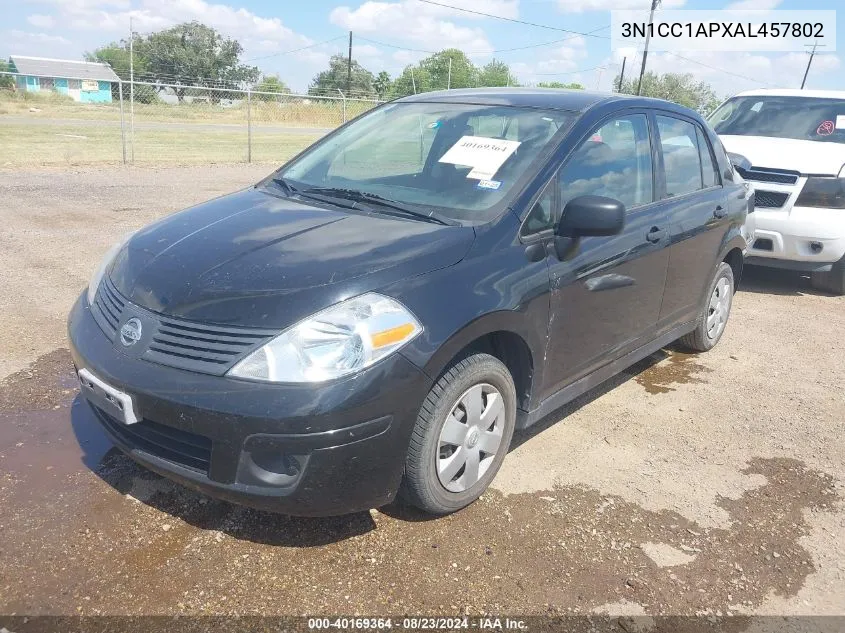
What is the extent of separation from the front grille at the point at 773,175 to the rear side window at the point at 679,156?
8.80 ft

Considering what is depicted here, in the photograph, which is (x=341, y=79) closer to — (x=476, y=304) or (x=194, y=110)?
(x=194, y=110)

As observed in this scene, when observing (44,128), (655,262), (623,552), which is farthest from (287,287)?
(44,128)

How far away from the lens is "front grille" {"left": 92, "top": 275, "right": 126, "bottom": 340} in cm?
272

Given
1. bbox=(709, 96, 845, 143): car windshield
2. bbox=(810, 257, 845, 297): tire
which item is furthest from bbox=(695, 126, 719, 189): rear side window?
bbox=(709, 96, 845, 143): car windshield

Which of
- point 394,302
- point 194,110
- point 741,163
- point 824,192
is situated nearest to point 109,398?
point 394,302

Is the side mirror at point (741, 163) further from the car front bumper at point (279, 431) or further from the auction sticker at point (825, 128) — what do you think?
the car front bumper at point (279, 431)

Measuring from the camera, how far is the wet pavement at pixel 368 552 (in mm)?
2502

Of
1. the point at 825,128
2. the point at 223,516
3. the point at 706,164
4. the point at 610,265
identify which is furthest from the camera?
the point at 825,128

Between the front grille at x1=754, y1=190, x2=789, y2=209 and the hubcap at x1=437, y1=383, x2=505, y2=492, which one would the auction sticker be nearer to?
the front grille at x1=754, y1=190, x2=789, y2=209

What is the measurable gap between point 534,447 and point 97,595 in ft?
7.09

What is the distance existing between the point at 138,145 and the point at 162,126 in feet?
31.8

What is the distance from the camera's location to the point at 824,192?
6812 mm

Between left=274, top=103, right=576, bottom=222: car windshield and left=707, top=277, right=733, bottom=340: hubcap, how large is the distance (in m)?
2.27

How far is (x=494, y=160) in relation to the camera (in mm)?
3312
